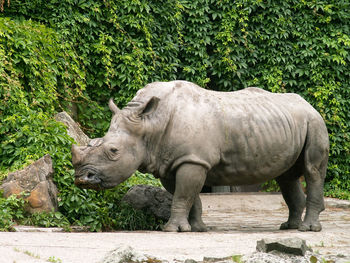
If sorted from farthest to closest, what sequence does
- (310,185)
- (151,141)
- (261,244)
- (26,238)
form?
1. (310,185)
2. (151,141)
3. (26,238)
4. (261,244)

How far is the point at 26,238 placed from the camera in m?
5.20

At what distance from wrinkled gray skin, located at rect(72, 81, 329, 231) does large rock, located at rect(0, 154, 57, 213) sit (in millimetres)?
588

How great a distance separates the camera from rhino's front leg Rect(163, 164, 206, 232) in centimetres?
664

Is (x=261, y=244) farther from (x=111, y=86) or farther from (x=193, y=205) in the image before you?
(x=111, y=86)

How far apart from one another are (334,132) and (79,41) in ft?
18.3

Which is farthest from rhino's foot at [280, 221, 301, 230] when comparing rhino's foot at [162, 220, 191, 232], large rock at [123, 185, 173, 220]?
rhino's foot at [162, 220, 191, 232]

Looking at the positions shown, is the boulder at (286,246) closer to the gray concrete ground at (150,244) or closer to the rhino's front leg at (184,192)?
the gray concrete ground at (150,244)

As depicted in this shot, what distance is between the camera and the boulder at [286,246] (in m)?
4.27

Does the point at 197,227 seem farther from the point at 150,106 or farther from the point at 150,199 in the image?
the point at 150,106

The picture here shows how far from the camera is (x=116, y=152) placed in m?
6.53

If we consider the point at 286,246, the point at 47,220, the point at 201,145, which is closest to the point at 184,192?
the point at 201,145

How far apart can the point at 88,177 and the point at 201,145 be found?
1295 millimetres

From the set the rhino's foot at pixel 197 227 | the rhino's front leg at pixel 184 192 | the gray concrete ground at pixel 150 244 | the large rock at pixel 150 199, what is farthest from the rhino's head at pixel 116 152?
the rhino's foot at pixel 197 227

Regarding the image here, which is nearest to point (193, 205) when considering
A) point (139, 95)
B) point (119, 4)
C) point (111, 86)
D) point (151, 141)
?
point (151, 141)
